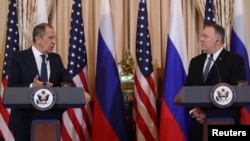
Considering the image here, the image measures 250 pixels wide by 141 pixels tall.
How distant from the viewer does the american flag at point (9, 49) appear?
17.6 feet

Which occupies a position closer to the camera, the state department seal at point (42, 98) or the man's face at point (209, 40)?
the state department seal at point (42, 98)

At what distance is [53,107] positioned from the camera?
3.51 m

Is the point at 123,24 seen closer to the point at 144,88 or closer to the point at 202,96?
the point at 144,88

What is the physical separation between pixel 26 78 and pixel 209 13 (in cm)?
245

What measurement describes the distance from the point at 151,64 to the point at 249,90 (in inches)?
82.4

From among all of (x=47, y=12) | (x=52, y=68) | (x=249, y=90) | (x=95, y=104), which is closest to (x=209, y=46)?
(x=249, y=90)

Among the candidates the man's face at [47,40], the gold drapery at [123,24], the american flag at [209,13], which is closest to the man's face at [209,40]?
the man's face at [47,40]

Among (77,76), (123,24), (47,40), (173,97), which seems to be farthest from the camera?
(123,24)

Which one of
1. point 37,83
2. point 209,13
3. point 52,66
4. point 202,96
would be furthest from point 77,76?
point 202,96

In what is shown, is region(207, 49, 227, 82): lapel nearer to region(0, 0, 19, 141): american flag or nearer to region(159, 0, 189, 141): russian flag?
region(159, 0, 189, 141): russian flag

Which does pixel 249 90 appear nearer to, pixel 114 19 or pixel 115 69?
pixel 115 69

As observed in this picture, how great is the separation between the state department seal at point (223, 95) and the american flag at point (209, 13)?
2.13 metres

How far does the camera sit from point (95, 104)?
540 centimetres

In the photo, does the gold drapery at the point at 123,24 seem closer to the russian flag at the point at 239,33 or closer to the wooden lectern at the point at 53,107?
the russian flag at the point at 239,33
